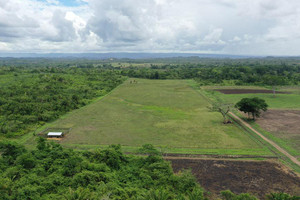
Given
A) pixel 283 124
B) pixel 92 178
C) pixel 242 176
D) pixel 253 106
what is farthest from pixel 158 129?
pixel 283 124

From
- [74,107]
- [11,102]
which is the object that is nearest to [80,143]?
[74,107]

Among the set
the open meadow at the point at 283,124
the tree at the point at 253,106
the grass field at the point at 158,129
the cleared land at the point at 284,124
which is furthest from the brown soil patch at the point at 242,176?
the tree at the point at 253,106

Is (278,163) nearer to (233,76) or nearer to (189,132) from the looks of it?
(189,132)

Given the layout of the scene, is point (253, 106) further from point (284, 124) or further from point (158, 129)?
point (158, 129)

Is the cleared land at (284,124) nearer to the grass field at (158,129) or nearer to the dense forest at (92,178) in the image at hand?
the grass field at (158,129)

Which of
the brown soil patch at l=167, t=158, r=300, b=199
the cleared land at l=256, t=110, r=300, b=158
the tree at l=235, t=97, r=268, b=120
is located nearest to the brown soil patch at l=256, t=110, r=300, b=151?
the cleared land at l=256, t=110, r=300, b=158

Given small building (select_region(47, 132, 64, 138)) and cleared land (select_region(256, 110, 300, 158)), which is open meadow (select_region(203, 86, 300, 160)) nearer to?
cleared land (select_region(256, 110, 300, 158))
